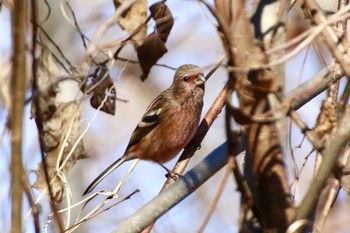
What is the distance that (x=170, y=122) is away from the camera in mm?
5492

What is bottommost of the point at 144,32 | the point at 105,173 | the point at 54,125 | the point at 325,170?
the point at 325,170

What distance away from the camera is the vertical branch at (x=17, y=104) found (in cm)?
145

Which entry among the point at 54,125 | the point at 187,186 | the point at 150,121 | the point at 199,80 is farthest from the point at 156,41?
the point at 150,121

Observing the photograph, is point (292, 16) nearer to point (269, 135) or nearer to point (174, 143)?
point (174, 143)

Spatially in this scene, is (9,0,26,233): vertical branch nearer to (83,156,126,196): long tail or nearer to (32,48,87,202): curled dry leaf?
(32,48,87,202): curled dry leaf

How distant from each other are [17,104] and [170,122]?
4038 mm

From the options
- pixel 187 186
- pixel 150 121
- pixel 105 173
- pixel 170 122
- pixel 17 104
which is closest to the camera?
pixel 17 104

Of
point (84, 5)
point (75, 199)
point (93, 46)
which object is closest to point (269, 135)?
point (93, 46)

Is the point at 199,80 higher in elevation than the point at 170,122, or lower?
higher

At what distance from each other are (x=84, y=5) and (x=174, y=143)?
352 cm

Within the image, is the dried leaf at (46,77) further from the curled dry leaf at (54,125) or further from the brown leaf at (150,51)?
the brown leaf at (150,51)

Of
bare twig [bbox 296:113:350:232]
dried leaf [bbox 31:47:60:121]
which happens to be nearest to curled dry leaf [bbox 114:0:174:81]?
dried leaf [bbox 31:47:60:121]

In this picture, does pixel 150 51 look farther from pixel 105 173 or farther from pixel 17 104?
pixel 105 173

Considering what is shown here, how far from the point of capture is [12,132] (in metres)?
1.47
